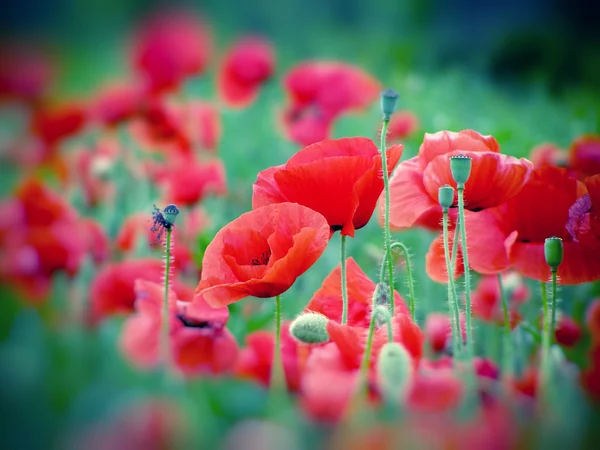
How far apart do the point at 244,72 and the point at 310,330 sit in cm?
105

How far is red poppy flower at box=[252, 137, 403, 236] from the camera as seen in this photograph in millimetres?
440

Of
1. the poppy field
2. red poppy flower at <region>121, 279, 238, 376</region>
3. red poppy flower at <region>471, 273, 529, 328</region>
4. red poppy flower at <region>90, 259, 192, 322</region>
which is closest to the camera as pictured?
the poppy field

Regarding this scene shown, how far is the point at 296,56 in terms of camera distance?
1887 mm

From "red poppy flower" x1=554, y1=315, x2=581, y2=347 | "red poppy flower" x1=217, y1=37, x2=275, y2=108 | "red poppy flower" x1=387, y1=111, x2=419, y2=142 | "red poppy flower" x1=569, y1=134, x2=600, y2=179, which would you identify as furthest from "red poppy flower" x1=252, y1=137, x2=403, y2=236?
"red poppy flower" x1=217, y1=37, x2=275, y2=108

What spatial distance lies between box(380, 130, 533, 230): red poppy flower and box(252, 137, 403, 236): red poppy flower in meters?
0.03

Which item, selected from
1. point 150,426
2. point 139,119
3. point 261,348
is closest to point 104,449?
point 150,426

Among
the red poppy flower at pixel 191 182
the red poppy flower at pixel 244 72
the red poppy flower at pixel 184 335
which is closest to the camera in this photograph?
the red poppy flower at pixel 184 335

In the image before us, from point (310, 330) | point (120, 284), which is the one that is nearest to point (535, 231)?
point (310, 330)

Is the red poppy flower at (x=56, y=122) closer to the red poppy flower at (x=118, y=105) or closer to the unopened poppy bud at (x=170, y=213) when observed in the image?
the red poppy flower at (x=118, y=105)

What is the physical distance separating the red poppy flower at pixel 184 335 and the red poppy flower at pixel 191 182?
56cm

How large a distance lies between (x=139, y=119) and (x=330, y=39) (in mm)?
762

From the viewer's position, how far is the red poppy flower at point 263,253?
40 cm

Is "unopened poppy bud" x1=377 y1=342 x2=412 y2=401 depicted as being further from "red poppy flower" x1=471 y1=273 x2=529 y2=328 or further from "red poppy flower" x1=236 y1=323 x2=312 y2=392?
"red poppy flower" x1=471 y1=273 x2=529 y2=328

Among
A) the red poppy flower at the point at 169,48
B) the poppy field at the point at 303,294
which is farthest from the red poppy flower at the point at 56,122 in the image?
the red poppy flower at the point at 169,48
